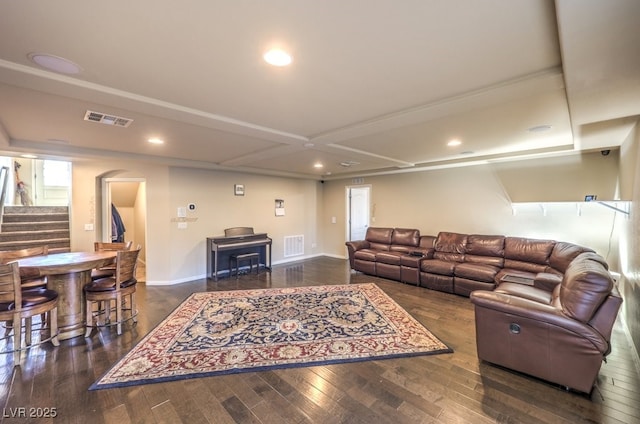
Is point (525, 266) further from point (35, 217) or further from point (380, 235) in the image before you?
point (35, 217)

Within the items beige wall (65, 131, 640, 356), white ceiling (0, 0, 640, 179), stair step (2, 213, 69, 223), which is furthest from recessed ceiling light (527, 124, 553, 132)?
stair step (2, 213, 69, 223)

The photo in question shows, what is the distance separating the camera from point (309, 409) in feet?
6.24

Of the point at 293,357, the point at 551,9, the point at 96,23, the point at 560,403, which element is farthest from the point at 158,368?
the point at 551,9

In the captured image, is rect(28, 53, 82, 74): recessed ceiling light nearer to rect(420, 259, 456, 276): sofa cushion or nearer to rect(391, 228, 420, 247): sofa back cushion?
rect(420, 259, 456, 276): sofa cushion

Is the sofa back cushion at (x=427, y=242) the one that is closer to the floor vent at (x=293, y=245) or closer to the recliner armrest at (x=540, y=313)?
the recliner armrest at (x=540, y=313)

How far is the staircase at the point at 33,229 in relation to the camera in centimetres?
511

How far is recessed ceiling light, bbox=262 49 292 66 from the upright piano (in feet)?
14.3

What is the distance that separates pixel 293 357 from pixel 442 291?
3.13 meters

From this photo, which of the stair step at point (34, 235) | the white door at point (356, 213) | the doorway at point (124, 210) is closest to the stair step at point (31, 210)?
the stair step at point (34, 235)

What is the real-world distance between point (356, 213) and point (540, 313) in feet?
18.7

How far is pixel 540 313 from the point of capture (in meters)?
2.15

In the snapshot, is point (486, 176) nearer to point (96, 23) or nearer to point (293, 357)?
point (293, 357)

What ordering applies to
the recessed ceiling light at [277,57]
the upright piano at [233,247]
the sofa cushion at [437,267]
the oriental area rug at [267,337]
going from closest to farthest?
1. the recessed ceiling light at [277,57]
2. the oriental area rug at [267,337]
3. the sofa cushion at [437,267]
4. the upright piano at [233,247]

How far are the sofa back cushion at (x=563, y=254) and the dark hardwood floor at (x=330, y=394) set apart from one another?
1167mm
